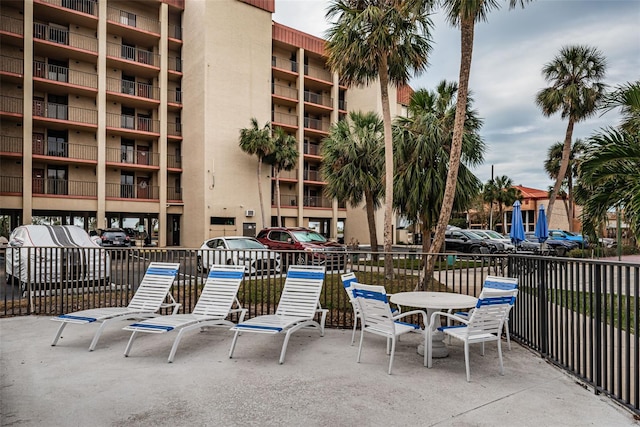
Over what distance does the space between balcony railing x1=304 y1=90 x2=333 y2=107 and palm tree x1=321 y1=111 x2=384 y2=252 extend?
59.3 ft

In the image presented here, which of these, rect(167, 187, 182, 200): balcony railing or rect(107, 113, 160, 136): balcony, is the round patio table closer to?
rect(107, 113, 160, 136): balcony

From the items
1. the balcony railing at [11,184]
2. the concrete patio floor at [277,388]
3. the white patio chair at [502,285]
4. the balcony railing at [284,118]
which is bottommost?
the concrete patio floor at [277,388]

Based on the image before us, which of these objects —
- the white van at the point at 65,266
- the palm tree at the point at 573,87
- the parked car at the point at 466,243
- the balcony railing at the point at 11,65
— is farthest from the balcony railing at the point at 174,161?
the palm tree at the point at 573,87

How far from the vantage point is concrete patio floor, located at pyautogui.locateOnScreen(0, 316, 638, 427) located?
3730 mm

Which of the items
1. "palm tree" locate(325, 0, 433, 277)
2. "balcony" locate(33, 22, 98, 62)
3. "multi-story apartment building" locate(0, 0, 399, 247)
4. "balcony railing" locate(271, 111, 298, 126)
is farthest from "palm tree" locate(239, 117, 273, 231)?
"palm tree" locate(325, 0, 433, 277)

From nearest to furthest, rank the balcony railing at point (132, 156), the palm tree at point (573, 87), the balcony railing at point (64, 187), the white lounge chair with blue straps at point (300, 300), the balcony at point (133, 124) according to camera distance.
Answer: the white lounge chair with blue straps at point (300, 300), the palm tree at point (573, 87), the balcony railing at point (64, 187), the balcony at point (133, 124), the balcony railing at point (132, 156)

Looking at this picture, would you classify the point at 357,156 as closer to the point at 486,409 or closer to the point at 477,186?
the point at 477,186

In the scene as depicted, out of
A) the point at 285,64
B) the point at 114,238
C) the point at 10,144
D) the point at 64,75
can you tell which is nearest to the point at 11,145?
the point at 10,144

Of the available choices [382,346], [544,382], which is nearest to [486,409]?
[544,382]

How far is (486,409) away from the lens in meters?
3.93

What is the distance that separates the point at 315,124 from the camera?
125ft

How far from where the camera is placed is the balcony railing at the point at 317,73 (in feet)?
123

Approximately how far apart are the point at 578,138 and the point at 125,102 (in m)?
37.0

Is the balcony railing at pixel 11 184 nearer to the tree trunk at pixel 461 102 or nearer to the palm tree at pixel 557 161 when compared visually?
the tree trunk at pixel 461 102
